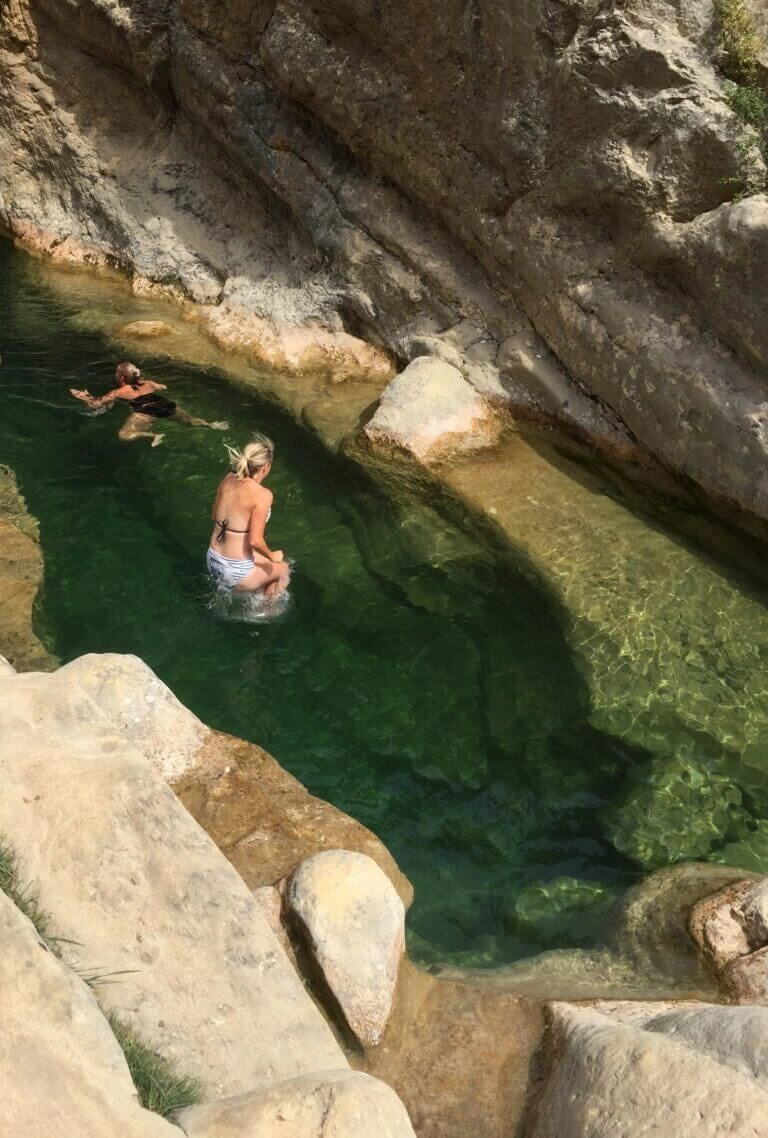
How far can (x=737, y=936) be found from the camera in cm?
484

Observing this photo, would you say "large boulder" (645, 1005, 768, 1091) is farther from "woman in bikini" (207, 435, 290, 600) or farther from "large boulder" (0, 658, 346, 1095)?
"woman in bikini" (207, 435, 290, 600)

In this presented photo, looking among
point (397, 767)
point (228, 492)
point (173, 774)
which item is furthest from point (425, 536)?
point (173, 774)

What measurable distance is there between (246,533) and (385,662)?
4.78 feet

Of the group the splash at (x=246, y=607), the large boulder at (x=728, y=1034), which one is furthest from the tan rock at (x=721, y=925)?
the splash at (x=246, y=607)

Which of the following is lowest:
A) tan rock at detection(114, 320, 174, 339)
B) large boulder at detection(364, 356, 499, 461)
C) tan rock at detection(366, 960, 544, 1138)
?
tan rock at detection(114, 320, 174, 339)

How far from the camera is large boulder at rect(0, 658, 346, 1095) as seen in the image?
3.60 metres

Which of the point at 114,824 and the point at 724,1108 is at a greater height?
the point at 724,1108

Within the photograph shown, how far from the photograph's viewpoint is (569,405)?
9.32 meters

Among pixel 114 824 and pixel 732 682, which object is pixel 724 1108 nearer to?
→ pixel 114 824

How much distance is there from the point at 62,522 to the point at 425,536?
323 centimetres

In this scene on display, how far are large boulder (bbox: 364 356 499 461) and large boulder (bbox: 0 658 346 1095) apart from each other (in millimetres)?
5121

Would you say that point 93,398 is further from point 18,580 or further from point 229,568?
point 229,568

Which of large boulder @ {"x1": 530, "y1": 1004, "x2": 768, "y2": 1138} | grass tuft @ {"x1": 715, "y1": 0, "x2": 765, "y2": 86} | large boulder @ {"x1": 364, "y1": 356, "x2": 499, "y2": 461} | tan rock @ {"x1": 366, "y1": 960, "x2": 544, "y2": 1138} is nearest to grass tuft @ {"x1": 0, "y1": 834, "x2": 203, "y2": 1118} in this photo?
tan rock @ {"x1": 366, "y1": 960, "x2": 544, "y2": 1138}

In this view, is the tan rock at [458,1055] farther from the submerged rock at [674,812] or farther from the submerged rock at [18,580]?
the submerged rock at [18,580]
